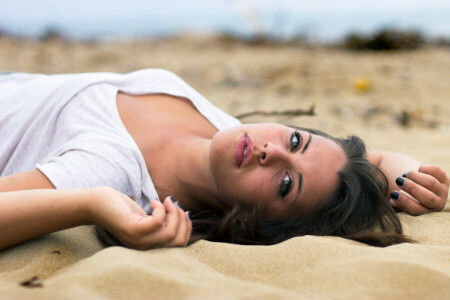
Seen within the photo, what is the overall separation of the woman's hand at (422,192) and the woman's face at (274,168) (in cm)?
42

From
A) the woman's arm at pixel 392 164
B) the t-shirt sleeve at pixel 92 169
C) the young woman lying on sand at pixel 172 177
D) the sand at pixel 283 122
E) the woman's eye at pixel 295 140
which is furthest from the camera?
the woman's arm at pixel 392 164

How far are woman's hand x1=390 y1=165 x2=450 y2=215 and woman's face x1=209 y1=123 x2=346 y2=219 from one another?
1.38 ft

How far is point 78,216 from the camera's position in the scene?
6.29 ft

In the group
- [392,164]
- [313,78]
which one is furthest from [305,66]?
[392,164]

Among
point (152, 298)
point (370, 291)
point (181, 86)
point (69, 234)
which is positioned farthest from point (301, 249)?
point (181, 86)

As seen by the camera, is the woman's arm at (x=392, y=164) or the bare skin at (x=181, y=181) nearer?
the bare skin at (x=181, y=181)

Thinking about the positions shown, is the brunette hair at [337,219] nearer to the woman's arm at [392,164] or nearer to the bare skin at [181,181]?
the bare skin at [181,181]

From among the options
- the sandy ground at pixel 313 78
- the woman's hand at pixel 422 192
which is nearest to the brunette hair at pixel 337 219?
the woman's hand at pixel 422 192

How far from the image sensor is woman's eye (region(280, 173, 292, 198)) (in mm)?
2379

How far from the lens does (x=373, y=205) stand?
2570mm

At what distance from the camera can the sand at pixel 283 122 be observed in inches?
59.8

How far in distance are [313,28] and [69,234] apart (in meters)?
9.54

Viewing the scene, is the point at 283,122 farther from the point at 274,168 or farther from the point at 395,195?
the point at 274,168

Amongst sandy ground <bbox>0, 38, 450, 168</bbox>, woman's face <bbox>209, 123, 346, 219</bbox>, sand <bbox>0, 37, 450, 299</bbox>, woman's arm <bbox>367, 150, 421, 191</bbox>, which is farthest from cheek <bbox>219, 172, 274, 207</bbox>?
sandy ground <bbox>0, 38, 450, 168</bbox>
